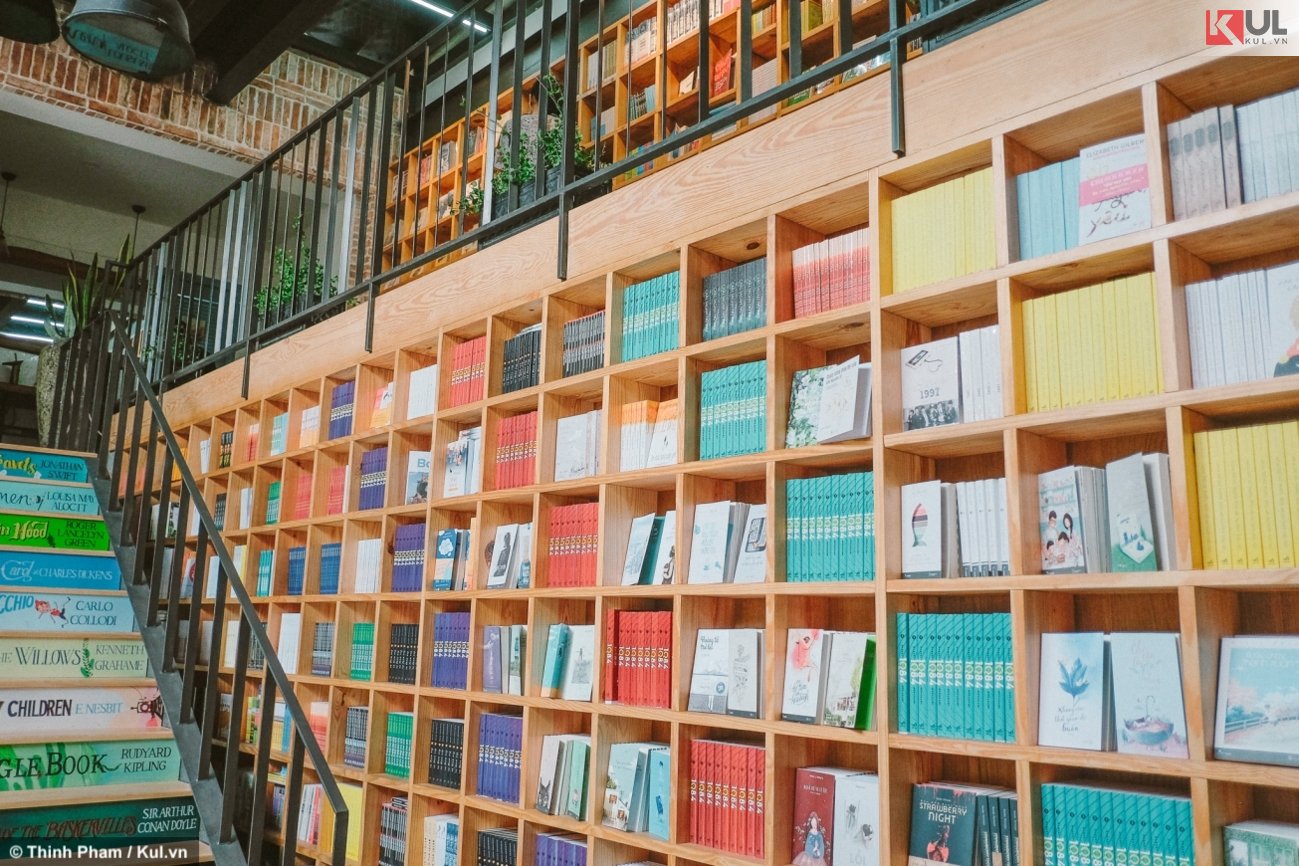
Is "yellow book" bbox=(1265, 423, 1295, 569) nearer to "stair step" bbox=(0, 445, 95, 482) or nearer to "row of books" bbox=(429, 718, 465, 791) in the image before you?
"row of books" bbox=(429, 718, 465, 791)

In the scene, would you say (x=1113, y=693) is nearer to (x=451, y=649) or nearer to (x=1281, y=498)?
(x=1281, y=498)

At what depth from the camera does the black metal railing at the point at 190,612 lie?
2.71 metres

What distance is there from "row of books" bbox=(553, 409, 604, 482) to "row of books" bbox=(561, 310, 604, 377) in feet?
0.49

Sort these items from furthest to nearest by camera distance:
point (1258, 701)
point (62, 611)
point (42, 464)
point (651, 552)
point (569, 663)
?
1. point (42, 464)
2. point (62, 611)
3. point (569, 663)
4. point (651, 552)
5. point (1258, 701)

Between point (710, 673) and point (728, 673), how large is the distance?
7cm

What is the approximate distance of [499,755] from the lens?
309cm

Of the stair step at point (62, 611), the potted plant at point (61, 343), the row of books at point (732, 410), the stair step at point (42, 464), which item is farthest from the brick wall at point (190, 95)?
the row of books at point (732, 410)

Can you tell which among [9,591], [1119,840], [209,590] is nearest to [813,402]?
[1119,840]

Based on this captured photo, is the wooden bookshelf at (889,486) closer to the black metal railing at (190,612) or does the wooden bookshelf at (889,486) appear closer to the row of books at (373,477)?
the row of books at (373,477)

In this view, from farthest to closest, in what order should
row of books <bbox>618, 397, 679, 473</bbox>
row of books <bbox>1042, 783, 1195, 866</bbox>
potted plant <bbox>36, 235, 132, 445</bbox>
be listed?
potted plant <bbox>36, 235, 132, 445</bbox>, row of books <bbox>618, 397, 679, 473</bbox>, row of books <bbox>1042, 783, 1195, 866</bbox>

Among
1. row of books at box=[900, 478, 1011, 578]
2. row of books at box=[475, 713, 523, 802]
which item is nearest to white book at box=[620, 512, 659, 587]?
row of books at box=[475, 713, 523, 802]

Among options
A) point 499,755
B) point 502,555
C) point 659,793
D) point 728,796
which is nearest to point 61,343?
point 502,555

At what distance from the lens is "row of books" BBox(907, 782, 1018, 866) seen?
192cm

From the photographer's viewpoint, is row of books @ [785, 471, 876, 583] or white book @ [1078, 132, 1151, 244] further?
row of books @ [785, 471, 876, 583]
